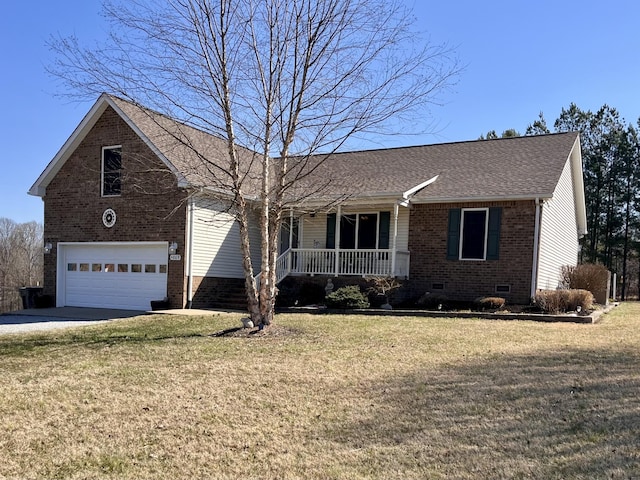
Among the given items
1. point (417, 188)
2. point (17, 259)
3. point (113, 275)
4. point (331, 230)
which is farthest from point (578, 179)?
point (17, 259)

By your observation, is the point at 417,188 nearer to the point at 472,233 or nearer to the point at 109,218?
the point at 472,233

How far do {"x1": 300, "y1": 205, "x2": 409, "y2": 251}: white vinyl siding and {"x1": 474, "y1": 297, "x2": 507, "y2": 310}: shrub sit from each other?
11.7ft

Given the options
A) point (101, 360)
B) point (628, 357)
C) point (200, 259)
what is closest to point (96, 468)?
point (101, 360)

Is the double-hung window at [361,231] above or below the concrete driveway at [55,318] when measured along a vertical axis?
above

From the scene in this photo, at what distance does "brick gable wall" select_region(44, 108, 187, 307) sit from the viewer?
16.2 m

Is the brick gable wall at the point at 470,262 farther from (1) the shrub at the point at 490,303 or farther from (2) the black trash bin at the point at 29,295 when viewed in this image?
(2) the black trash bin at the point at 29,295

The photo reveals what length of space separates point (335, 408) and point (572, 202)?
1874cm

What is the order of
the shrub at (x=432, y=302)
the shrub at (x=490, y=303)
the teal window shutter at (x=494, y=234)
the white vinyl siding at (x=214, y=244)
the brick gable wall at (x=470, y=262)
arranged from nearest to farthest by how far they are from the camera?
the shrub at (x=490, y=303) < the shrub at (x=432, y=302) < the brick gable wall at (x=470, y=262) < the teal window shutter at (x=494, y=234) < the white vinyl siding at (x=214, y=244)

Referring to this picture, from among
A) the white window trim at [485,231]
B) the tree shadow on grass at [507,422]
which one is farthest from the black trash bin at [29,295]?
the tree shadow on grass at [507,422]

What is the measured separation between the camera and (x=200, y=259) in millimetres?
16703

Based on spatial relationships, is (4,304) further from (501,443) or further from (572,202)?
(501,443)

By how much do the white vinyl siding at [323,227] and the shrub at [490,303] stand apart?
3557 mm

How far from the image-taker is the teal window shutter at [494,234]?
51.6 feet

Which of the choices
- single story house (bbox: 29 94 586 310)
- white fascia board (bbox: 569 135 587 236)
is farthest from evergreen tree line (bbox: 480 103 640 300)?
single story house (bbox: 29 94 586 310)
